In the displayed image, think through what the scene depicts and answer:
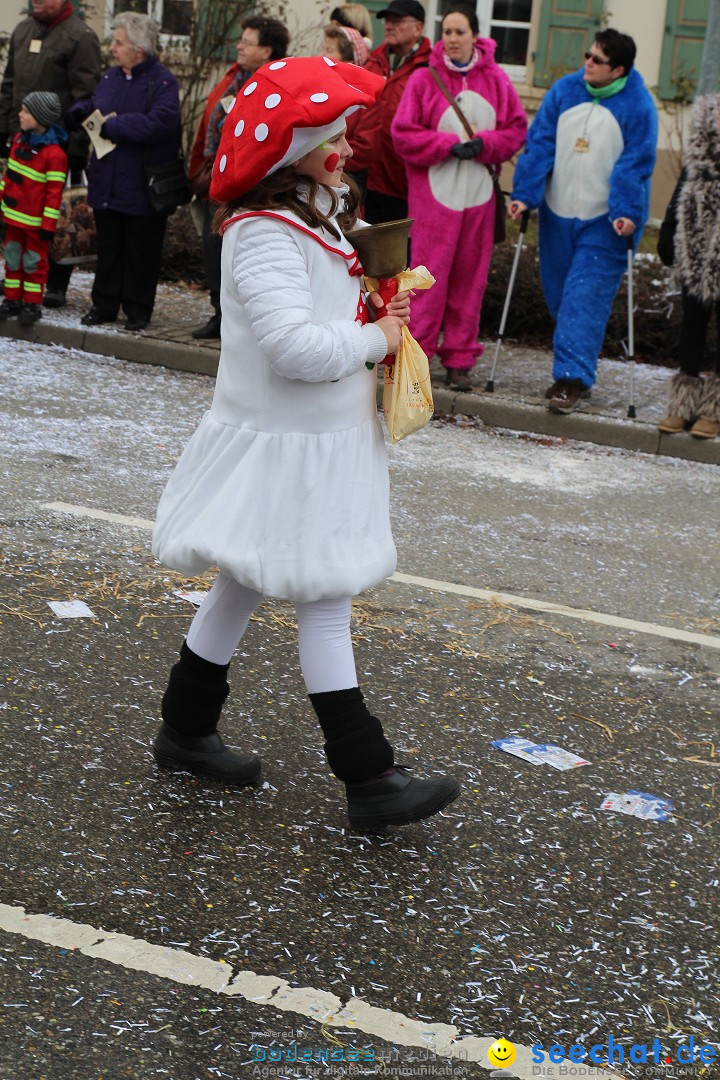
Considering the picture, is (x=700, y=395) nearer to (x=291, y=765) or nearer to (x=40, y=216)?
(x=40, y=216)

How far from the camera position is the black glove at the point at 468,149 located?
8.61 meters

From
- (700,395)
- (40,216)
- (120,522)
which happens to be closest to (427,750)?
(120,522)

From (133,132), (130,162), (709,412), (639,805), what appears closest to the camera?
(639,805)

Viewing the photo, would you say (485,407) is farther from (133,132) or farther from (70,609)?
(70,609)

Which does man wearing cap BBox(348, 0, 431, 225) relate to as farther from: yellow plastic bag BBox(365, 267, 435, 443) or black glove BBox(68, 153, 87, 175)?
yellow plastic bag BBox(365, 267, 435, 443)

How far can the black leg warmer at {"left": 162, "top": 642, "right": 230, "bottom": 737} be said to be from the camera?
3.66 meters

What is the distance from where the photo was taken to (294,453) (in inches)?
131

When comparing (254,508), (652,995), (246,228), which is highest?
(246,228)

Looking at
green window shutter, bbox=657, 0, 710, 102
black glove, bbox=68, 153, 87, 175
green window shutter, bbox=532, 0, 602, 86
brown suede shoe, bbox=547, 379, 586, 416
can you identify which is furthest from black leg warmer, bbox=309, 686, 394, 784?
green window shutter, bbox=532, 0, 602, 86

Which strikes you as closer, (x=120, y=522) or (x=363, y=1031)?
(x=363, y=1031)

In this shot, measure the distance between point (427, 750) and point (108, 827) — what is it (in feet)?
3.36

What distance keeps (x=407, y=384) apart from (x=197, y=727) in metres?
1.05

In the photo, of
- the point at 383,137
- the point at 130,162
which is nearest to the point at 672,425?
the point at 383,137

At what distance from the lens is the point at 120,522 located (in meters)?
5.98
